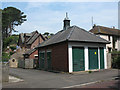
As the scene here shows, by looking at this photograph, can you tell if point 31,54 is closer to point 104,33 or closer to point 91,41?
point 104,33

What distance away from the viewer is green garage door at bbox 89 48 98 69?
670 inches

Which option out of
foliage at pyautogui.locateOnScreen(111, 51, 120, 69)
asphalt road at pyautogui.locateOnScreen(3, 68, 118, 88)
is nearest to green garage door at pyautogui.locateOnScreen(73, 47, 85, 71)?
asphalt road at pyautogui.locateOnScreen(3, 68, 118, 88)

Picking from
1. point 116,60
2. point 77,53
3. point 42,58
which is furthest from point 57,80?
point 42,58

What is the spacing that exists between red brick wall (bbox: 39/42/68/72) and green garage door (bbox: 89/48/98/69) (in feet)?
9.59

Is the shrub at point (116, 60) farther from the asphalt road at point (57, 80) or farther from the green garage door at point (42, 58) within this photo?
the green garage door at point (42, 58)

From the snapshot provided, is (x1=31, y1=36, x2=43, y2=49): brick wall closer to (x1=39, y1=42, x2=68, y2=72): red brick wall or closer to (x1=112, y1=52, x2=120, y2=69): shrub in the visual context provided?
(x1=39, y1=42, x2=68, y2=72): red brick wall

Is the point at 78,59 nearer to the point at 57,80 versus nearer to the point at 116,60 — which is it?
the point at 57,80

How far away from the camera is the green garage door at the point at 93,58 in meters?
17.0

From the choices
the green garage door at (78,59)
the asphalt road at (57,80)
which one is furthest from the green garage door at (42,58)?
the asphalt road at (57,80)

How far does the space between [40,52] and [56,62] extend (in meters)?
6.30

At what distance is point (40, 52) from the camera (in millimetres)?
23953

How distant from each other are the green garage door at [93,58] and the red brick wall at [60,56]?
2922 millimetres

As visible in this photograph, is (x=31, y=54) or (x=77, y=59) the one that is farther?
(x=31, y=54)

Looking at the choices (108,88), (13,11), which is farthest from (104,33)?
(13,11)
